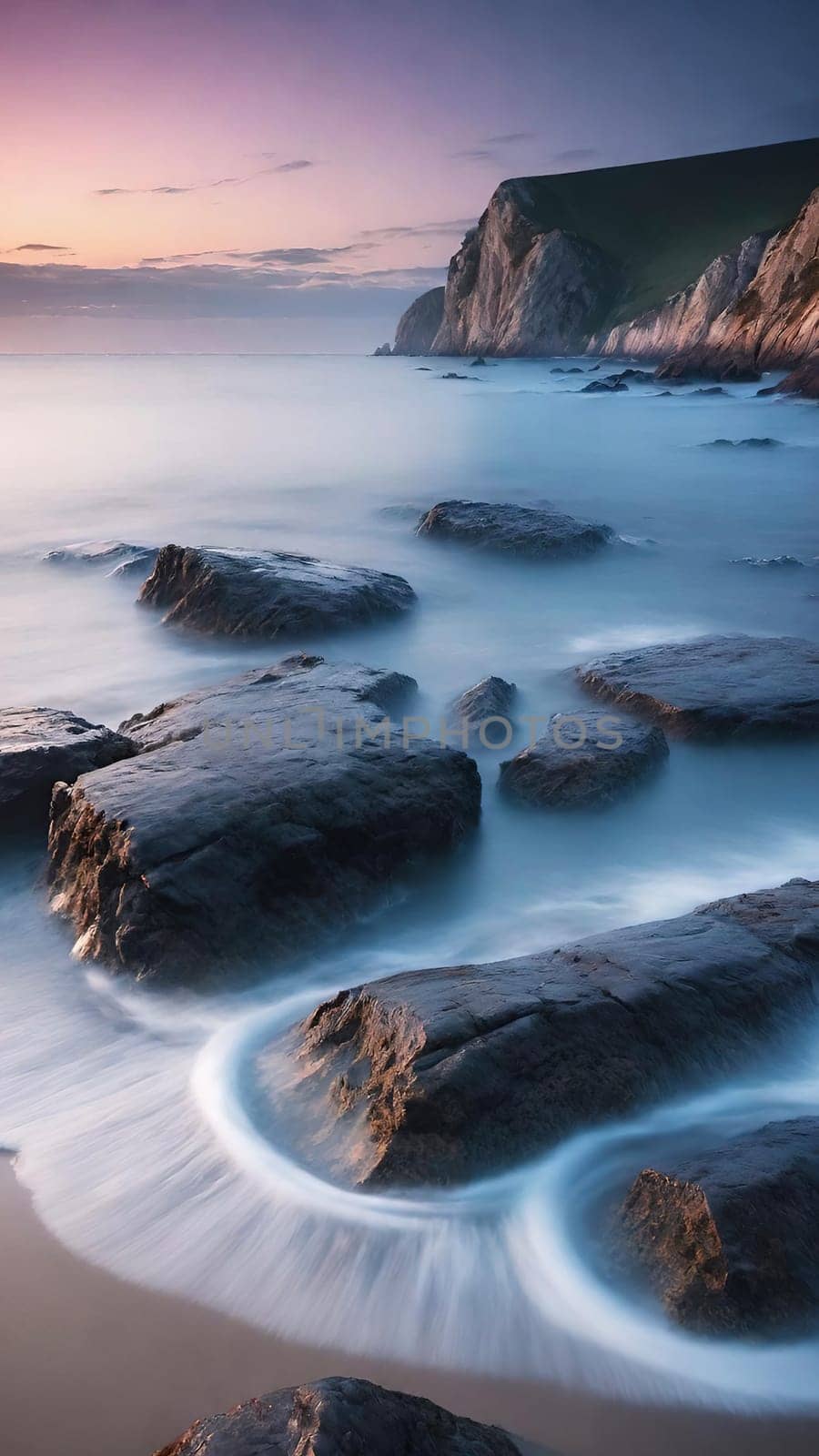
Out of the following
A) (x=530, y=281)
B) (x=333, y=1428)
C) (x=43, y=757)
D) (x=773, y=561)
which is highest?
(x=333, y=1428)

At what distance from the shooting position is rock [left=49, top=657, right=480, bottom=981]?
10.9 ft

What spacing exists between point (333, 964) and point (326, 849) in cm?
40

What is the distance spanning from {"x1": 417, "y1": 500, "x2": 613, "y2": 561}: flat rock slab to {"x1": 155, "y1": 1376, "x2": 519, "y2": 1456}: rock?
811 centimetres

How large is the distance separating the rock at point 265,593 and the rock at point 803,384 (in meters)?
23.1

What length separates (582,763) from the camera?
15.3 ft

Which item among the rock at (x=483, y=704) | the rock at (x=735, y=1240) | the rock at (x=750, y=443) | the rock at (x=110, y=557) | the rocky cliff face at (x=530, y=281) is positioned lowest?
the rocky cliff face at (x=530, y=281)

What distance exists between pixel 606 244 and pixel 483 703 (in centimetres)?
9884

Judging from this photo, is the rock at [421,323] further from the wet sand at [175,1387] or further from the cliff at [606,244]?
the wet sand at [175,1387]

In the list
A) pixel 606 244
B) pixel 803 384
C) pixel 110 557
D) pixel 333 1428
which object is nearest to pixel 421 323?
pixel 606 244

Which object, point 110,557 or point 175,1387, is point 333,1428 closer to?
point 175,1387

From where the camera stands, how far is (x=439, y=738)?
5.46 meters

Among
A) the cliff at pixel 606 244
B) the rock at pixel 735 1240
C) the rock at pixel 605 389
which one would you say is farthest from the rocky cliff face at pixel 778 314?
the rock at pixel 735 1240

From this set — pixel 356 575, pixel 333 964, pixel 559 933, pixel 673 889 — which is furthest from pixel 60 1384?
pixel 356 575

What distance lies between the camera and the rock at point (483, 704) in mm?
5656
